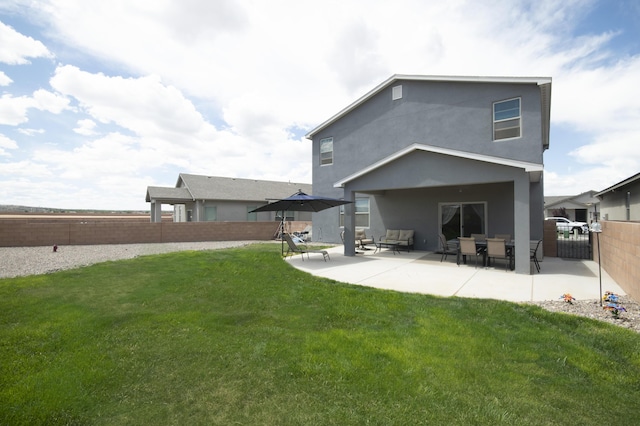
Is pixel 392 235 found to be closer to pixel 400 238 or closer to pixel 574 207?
pixel 400 238

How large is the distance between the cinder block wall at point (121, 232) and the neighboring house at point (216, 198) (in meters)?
3.97

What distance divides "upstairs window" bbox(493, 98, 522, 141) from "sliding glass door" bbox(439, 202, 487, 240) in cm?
304

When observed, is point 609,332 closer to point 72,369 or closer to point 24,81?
point 72,369

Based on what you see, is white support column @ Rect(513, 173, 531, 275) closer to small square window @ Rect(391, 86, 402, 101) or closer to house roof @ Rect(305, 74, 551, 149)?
house roof @ Rect(305, 74, 551, 149)

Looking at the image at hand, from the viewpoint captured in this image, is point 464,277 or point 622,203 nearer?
point 464,277

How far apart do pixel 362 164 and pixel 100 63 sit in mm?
12090

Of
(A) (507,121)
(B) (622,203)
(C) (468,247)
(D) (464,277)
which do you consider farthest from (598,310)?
(B) (622,203)

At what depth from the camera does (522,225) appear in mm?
9086

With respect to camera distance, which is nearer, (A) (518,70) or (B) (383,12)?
(B) (383,12)

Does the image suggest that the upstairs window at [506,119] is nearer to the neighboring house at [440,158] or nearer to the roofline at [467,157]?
the neighboring house at [440,158]

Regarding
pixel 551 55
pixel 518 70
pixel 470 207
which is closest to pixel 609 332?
pixel 470 207

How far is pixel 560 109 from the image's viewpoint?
46.7 ft

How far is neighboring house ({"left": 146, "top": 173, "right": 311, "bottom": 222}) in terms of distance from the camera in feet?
82.6

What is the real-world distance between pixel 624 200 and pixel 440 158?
1497cm
